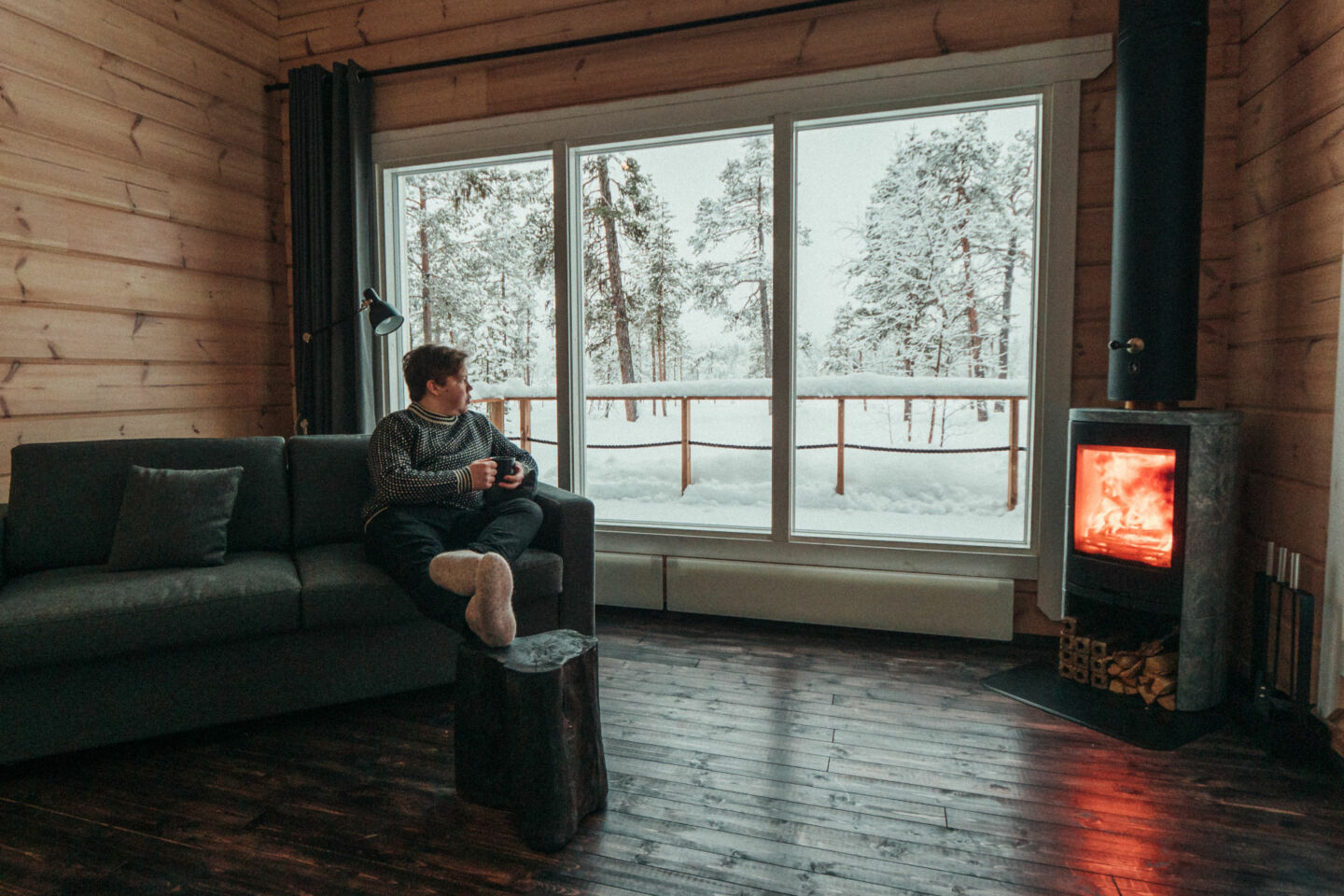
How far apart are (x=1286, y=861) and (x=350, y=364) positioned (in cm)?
367

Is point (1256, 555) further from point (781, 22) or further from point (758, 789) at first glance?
point (781, 22)

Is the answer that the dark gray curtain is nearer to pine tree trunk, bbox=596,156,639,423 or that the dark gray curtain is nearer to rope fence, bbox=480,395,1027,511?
rope fence, bbox=480,395,1027,511

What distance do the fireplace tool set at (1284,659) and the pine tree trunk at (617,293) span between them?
2389 millimetres

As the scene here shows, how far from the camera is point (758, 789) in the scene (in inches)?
73.6

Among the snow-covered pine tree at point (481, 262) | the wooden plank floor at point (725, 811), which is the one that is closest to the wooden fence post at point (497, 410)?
the snow-covered pine tree at point (481, 262)

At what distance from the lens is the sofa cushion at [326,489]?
273 cm

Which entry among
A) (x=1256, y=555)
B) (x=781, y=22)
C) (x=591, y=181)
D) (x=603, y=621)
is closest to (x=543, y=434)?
(x=603, y=621)

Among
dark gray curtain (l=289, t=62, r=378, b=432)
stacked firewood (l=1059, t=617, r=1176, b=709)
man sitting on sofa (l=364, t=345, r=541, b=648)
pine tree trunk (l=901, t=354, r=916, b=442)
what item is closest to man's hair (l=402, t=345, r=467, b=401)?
man sitting on sofa (l=364, t=345, r=541, b=648)

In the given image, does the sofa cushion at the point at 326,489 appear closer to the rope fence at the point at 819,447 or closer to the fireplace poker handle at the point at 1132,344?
the rope fence at the point at 819,447

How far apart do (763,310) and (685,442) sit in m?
0.70

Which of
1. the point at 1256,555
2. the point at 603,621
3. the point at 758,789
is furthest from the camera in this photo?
the point at 603,621

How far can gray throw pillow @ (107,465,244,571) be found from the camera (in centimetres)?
228

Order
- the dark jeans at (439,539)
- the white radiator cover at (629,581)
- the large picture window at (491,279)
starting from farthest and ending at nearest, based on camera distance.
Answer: the large picture window at (491,279)
the white radiator cover at (629,581)
the dark jeans at (439,539)

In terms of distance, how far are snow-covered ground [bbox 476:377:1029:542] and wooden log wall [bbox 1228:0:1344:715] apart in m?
0.73
